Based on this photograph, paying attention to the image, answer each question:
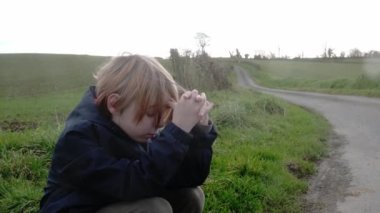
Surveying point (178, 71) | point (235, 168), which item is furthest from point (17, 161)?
point (178, 71)

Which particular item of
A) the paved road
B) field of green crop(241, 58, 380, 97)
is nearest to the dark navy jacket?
the paved road

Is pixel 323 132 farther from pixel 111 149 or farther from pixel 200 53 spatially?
pixel 200 53

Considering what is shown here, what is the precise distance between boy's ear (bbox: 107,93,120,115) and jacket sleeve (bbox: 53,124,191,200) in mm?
178

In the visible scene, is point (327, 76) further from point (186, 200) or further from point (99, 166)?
point (99, 166)

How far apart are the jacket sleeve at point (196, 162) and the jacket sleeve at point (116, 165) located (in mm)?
292

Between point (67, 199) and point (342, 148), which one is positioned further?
point (342, 148)

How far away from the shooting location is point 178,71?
17594mm

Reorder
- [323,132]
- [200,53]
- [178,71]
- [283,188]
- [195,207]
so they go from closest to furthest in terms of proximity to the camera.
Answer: [195,207], [283,188], [323,132], [178,71], [200,53]

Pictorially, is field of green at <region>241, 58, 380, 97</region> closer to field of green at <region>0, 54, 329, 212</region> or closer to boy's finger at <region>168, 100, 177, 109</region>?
field of green at <region>0, 54, 329, 212</region>

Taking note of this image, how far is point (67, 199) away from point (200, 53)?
59.7ft

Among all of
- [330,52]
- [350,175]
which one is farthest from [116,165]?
[330,52]

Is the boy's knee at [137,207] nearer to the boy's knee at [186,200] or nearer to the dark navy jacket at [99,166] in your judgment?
the dark navy jacket at [99,166]

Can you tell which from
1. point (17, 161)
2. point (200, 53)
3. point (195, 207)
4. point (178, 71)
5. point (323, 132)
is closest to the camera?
point (195, 207)

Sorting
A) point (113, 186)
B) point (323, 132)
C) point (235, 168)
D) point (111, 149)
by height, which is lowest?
point (323, 132)
